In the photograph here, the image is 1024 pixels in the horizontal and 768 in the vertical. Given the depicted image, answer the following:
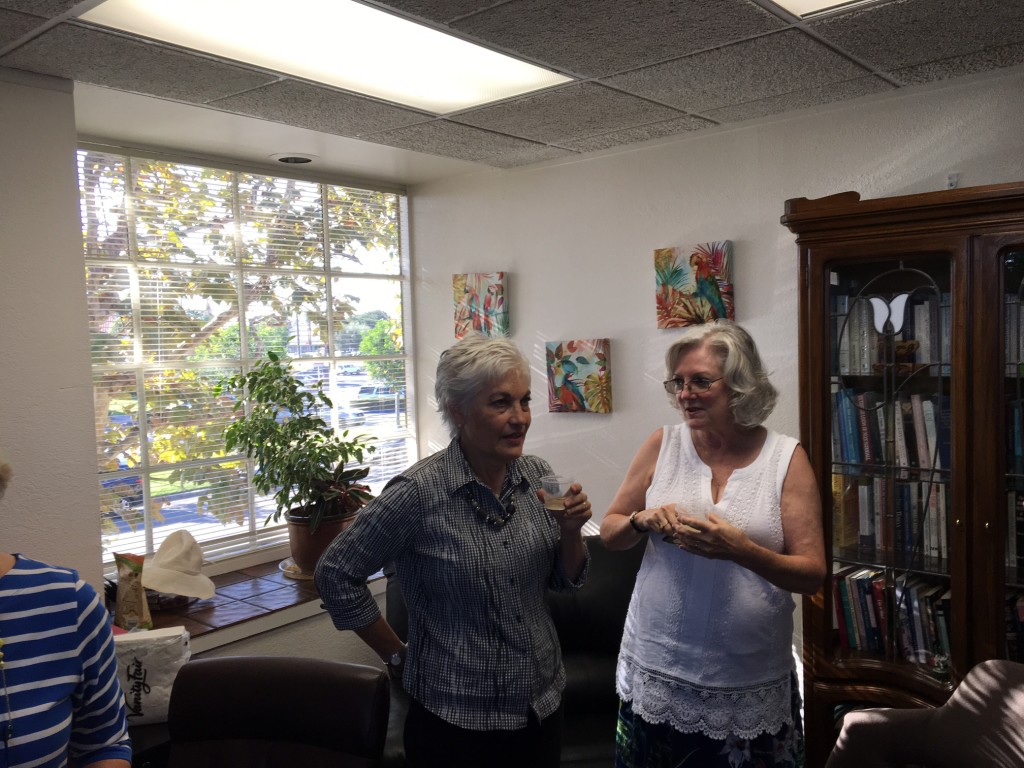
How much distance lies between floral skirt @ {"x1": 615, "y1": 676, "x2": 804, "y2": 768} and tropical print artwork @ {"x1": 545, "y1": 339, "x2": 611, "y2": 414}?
78.7 inches

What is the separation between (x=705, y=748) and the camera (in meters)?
1.79

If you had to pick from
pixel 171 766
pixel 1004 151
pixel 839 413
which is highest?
pixel 1004 151

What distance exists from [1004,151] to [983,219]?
1.50 feet

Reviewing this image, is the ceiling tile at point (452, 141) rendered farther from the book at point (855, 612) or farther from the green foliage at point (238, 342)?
the book at point (855, 612)

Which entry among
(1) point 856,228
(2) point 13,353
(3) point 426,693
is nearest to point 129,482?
(2) point 13,353

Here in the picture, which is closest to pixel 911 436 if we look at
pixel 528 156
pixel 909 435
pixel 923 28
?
pixel 909 435

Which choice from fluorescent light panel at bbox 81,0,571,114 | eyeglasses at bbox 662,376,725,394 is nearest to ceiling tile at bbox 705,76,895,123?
fluorescent light panel at bbox 81,0,571,114

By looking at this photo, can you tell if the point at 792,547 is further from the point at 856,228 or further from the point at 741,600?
the point at 856,228

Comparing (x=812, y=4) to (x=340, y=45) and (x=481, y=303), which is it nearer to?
(x=340, y=45)

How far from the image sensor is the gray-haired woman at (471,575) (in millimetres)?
1618

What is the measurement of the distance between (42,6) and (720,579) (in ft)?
6.60

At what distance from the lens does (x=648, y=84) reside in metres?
2.71

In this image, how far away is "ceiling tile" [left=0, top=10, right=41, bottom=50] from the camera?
6.77 ft

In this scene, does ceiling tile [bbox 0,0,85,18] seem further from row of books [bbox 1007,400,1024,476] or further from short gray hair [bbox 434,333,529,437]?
row of books [bbox 1007,400,1024,476]
